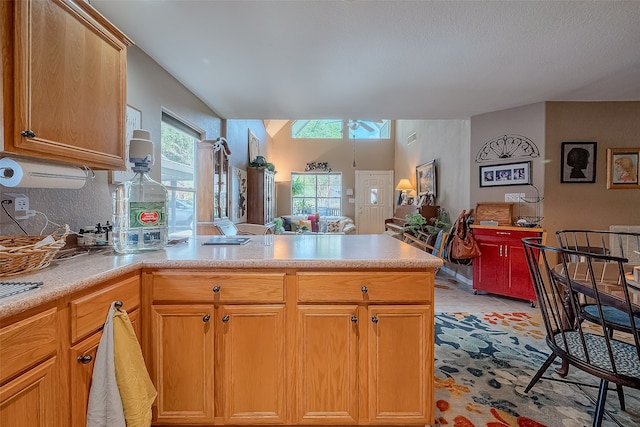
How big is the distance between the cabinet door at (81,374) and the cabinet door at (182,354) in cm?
27

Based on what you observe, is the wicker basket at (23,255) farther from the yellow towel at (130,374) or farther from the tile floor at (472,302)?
the tile floor at (472,302)

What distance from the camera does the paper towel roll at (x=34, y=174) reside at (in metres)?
1.10

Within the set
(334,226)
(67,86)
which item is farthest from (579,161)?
(334,226)

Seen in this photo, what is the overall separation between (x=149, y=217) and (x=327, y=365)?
3.80 feet

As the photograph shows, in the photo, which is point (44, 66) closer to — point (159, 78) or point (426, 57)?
point (159, 78)

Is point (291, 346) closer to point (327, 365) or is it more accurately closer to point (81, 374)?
point (327, 365)

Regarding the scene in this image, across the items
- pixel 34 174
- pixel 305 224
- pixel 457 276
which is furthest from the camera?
pixel 305 224

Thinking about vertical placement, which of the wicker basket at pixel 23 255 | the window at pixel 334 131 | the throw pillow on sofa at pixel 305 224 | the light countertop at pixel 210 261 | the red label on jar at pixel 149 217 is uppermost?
the window at pixel 334 131

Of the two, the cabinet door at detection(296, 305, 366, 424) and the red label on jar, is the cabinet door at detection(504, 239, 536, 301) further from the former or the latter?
the red label on jar

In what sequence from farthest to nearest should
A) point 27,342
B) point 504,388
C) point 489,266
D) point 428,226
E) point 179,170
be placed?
point 428,226 < point 489,266 < point 179,170 < point 504,388 < point 27,342

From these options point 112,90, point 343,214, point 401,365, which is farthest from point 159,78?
point 343,214

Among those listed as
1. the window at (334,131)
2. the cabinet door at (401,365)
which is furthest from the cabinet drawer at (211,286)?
the window at (334,131)

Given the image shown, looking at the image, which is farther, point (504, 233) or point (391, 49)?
point (504, 233)

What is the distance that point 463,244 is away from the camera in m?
3.67
